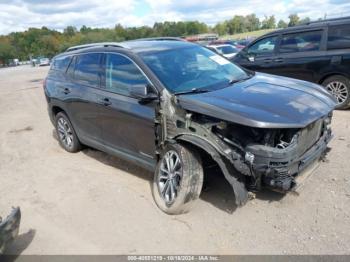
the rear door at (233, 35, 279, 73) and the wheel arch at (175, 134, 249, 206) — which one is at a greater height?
the rear door at (233, 35, 279, 73)

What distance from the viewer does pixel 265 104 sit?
357cm

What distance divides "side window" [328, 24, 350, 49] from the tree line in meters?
90.5

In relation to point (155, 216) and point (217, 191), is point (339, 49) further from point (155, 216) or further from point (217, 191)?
point (155, 216)

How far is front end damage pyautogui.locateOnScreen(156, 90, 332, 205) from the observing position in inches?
132

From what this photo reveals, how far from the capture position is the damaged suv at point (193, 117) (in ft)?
11.2

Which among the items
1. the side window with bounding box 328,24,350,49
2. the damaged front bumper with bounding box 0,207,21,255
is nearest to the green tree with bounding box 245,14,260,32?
the side window with bounding box 328,24,350,49

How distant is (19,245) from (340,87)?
262 inches

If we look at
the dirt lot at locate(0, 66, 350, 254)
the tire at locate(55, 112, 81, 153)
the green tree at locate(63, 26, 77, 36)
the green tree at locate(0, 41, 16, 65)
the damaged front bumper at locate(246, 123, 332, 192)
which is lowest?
the green tree at locate(0, 41, 16, 65)

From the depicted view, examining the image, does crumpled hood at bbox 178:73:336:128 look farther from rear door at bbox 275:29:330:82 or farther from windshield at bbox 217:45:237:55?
windshield at bbox 217:45:237:55

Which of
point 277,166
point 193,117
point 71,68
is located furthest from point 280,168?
point 71,68

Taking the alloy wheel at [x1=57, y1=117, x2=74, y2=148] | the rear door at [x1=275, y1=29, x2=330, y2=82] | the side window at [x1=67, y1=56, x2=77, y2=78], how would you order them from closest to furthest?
the side window at [x1=67, y1=56, x2=77, y2=78] → the alloy wheel at [x1=57, y1=117, x2=74, y2=148] → the rear door at [x1=275, y1=29, x2=330, y2=82]

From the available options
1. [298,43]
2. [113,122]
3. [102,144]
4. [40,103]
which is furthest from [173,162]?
[40,103]

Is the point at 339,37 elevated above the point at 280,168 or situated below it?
above

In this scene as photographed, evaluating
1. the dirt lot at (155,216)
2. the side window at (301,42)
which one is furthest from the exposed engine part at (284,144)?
the side window at (301,42)
